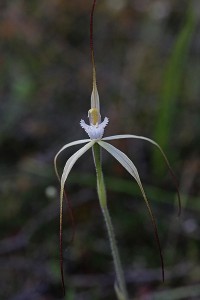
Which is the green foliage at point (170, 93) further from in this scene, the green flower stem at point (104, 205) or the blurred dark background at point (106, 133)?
the green flower stem at point (104, 205)

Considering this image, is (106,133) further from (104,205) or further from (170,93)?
(104,205)

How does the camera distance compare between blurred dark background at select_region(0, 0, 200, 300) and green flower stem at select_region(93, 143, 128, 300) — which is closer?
green flower stem at select_region(93, 143, 128, 300)

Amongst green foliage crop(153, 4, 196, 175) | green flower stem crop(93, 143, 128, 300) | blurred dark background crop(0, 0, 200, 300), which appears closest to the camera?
green flower stem crop(93, 143, 128, 300)

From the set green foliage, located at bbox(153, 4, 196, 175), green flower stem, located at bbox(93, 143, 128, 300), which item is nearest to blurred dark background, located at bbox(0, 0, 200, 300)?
green foliage, located at bbox(153, 4, 196, 175)

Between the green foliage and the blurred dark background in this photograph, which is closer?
the blurred dark background

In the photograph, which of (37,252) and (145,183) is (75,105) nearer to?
(145,183)

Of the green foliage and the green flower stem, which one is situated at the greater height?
the green foliage

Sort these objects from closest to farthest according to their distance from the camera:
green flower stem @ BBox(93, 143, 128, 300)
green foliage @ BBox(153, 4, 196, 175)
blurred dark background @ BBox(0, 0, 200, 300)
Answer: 1. green flower stem @ BBox(93, 143, 128, 300)
2. blurred dark background @ BBox(0, 0, 200, 300)
3. green foliage @ BBox(153, 4, 196, 175)

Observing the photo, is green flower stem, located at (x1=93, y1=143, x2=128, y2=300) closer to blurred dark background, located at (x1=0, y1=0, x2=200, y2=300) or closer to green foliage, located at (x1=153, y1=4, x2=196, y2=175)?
blurred dark background, located at (x1=0, y1=0, x2=200, y2=300)

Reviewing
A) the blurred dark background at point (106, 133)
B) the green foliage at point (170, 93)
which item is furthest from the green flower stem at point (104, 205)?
the green foliage at point (170, 93)
